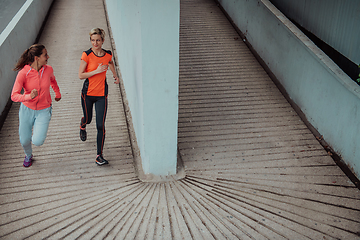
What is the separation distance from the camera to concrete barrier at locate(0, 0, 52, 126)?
18.9 ft

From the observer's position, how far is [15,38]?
6.54 meters

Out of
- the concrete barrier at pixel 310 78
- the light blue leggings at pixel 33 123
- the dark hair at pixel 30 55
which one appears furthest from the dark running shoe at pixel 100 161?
the concrete barrier at pixel 310 78

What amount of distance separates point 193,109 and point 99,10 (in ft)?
19.8

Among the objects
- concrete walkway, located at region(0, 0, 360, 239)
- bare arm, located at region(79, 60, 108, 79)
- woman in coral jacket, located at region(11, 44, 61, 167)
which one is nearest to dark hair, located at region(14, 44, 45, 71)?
Answer: woman in coral jacket, located at region(11, 44, 61, 167)

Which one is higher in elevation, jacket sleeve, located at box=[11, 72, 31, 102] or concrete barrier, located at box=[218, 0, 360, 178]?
jacket sleeve, located at box=[11, 72, 31, 102]

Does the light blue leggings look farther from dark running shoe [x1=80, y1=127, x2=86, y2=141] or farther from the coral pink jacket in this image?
dark running shoe [x1=80, y1=127, x2=86, y2=141]

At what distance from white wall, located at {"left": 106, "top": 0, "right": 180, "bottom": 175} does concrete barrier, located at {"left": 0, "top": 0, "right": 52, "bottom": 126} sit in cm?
290

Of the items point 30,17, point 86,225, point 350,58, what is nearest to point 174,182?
point 86,225

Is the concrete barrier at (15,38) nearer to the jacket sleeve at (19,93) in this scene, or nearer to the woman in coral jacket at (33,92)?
the woman in coral jacket at (33,92)

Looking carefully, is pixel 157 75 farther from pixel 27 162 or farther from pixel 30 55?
pixel 27 162

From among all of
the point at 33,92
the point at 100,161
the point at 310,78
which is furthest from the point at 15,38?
the point at 310,78

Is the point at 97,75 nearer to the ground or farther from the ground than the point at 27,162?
farther from the ground

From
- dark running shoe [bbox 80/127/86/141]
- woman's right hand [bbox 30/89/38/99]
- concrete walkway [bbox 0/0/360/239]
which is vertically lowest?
concrete walkway [bbox 0/0/360/239]

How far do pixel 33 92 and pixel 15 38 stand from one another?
339 cm
